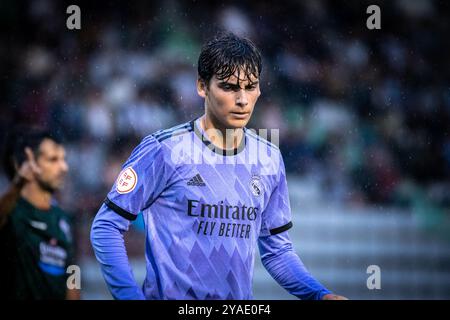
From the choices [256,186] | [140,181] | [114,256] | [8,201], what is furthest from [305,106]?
[114,256]

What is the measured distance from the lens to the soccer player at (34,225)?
471 cm

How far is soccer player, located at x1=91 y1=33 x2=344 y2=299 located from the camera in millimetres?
3107

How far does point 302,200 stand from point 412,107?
8.54 feet

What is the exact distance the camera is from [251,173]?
11.1 ft

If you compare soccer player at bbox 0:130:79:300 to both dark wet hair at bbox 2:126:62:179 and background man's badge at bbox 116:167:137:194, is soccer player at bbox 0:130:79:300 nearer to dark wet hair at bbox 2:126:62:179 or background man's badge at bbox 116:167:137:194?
dark wet hair at bbox 2:126:62:179

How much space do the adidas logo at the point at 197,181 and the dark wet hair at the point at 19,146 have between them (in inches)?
87.7

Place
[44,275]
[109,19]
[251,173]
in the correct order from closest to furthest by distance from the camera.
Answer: [251,173], [44,275], [109,19]

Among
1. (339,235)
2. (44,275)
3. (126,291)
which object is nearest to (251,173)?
(126,291)

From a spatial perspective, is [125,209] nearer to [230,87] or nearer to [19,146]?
[230,87]

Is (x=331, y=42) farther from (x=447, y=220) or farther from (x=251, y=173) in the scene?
(x=251, y=173)

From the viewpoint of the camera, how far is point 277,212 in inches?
137

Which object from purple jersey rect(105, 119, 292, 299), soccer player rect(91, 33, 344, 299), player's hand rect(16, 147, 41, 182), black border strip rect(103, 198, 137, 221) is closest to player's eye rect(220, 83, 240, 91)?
soccer player rect(91, 33, 344, 299)

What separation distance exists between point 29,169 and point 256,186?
2.29m

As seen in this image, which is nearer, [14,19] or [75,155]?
[75,155]
